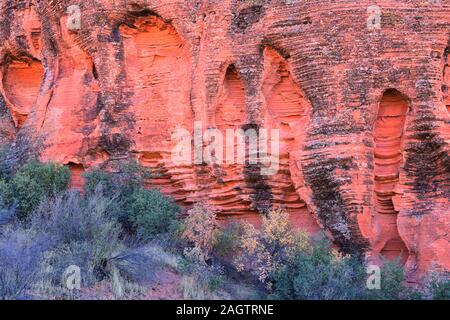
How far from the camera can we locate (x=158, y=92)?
1894cm

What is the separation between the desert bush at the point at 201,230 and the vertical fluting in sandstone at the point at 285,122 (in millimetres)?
1478

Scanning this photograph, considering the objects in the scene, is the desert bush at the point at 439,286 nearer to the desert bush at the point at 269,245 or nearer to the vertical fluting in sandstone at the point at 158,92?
the desert bush at the point at 269,245

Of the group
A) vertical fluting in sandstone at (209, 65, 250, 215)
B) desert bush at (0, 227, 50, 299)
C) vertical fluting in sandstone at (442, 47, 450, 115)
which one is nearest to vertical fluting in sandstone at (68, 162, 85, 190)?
vertical fluting in sandstone at (209, 65, 250, 215)

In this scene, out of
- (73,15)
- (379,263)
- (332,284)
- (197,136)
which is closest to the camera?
(332,284)

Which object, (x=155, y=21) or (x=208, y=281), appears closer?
(x=208, y=281)

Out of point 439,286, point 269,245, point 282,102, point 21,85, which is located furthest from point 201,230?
point 21,85

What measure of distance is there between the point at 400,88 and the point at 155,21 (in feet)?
19.8

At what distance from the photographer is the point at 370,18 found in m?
16.3

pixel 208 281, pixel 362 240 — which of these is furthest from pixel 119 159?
pixel 362 240

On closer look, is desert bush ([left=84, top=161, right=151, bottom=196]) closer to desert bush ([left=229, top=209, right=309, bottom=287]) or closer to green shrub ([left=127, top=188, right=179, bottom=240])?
green shrub ([left=127, top=188, right=179, bottom=240])

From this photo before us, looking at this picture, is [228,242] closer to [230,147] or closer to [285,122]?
[230,147]

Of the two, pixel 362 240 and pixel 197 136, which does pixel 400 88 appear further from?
pixel 197 136
